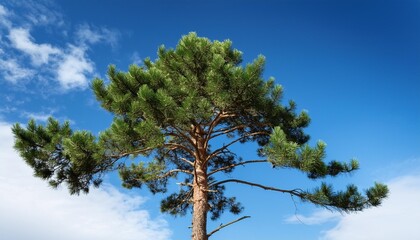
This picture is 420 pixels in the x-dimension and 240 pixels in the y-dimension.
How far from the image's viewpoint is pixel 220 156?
1080cm

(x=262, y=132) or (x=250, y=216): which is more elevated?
(x=262, y=132)

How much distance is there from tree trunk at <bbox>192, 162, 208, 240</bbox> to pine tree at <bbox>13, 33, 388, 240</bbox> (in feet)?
0.07

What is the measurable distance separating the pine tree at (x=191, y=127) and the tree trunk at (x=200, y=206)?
21mm

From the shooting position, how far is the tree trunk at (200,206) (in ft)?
25.1

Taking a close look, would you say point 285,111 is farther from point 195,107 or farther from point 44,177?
point 44,177

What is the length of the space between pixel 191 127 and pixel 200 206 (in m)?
1.85

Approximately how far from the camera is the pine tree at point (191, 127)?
24.3 feet

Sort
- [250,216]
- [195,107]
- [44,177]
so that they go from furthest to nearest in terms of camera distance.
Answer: [44,177]
[250,216]
[195,107]

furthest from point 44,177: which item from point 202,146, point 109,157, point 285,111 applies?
point 285,111

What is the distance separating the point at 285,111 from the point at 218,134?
→ 185 centimetres

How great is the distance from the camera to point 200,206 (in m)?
7.95

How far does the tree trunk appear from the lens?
7.64 meters

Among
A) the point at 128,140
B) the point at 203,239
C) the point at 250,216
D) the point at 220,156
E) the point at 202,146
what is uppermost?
the point at 220,156

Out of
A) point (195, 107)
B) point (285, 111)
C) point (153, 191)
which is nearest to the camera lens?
point (195, 107)
